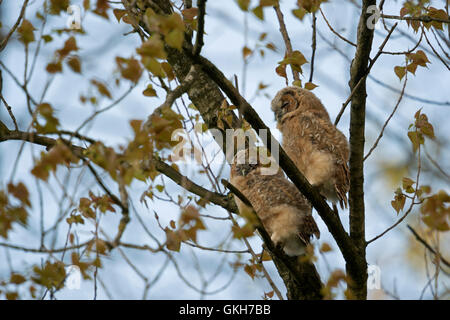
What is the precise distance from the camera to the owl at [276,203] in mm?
4141

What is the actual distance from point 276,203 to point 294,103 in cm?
111

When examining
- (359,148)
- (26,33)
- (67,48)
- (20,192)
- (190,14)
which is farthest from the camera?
(359,148)

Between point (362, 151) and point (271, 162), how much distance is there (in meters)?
1.01

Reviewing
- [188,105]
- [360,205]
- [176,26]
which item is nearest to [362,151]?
[360,205]

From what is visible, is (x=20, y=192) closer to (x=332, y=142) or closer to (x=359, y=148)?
(x=359, y=148)

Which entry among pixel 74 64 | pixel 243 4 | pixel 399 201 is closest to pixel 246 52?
pixel 243 4

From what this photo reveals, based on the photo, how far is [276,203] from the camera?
4.30 metres

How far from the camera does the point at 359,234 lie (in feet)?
12.1

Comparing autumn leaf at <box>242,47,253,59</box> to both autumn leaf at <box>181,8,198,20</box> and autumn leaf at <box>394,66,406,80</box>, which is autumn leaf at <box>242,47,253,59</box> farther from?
autumn leaf at <box>394,66,406,80</box>

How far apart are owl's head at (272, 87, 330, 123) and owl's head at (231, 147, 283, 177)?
0.57 m

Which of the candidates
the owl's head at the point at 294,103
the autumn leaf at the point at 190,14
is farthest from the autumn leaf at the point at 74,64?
the owl's head at the point at 294,103

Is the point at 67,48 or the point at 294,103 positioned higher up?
the point at 294,103

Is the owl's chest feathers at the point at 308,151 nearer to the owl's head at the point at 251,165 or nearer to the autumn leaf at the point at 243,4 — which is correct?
the owl's head at the point at 251,165

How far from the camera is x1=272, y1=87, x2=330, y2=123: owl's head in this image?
4801mm
